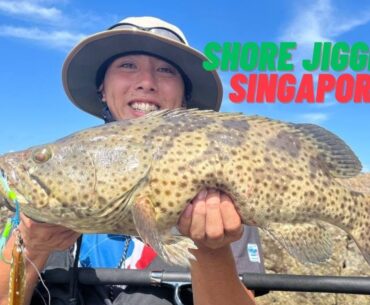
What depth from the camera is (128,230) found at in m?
3.56

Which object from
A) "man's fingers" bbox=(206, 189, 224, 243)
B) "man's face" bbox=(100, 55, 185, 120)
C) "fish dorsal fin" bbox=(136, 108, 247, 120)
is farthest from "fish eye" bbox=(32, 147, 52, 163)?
"man's face" bbox=(100, 55, 185, 120)

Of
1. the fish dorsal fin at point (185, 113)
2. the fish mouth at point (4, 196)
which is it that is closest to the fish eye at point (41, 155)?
the fish mouth at point (4, 196)

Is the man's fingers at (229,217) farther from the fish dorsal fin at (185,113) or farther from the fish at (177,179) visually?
the fish dorsal fin at (185,113)

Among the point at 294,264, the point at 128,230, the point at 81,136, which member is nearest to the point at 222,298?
the point at 128,230

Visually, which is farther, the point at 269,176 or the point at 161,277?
the point at 161,277

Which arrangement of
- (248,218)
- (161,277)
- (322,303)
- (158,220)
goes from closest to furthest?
(158,220) → (248,218) → (161,277) → (322,303)

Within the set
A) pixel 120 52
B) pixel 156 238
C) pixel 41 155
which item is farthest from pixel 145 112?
pixel 156 238

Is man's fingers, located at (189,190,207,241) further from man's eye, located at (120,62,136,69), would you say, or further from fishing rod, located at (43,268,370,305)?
man's eye, located at (120,62,136,69)

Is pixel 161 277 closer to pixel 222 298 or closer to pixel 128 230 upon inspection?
pixel 222 298

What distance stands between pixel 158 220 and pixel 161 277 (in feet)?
3.92

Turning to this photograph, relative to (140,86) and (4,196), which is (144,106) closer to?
(140,86)

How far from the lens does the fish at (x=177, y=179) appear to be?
3.42 meters

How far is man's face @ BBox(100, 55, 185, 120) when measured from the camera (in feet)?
16.6

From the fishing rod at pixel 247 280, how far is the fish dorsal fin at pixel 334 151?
1.09 metres
